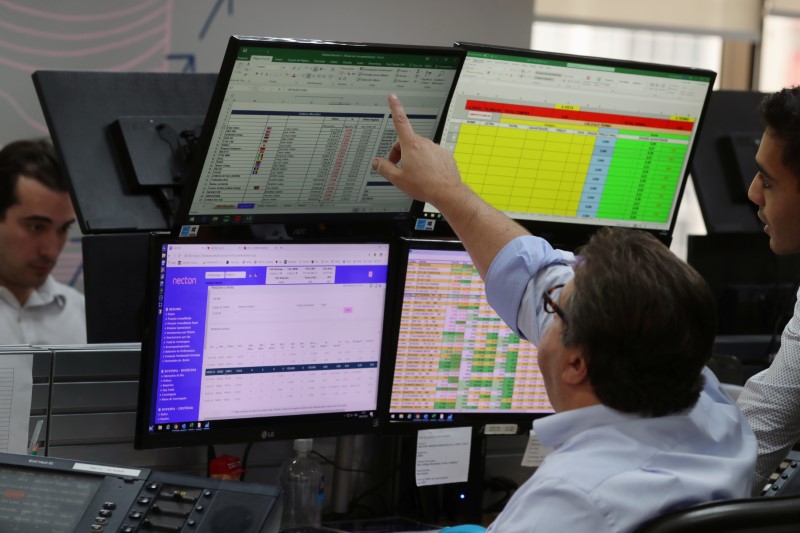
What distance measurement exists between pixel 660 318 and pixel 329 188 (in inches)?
29.1

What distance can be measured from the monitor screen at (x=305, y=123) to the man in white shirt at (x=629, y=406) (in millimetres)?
528

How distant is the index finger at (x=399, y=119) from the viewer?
1598mm

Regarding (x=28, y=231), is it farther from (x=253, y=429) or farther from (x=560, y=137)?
(x=560, y=137)

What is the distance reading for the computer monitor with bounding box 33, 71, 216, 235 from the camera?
68.2 inches

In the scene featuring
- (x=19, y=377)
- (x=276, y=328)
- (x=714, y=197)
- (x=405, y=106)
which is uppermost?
(x=714, y=197)

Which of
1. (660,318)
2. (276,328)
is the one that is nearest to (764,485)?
(660,318)

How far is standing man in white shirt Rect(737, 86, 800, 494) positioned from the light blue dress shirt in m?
0.46

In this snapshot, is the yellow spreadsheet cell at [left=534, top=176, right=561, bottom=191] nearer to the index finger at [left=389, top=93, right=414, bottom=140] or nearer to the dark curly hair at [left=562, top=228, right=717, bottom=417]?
the index finger at [left=389, top=93, right=414, bottom=140]

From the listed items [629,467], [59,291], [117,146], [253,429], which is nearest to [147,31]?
[59,291]

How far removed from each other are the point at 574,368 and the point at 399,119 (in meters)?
0.59

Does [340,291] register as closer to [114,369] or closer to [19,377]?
[114,369]

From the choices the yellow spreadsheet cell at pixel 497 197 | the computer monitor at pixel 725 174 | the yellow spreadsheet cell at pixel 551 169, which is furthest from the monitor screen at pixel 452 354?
the computer monitor at pixel 725 174

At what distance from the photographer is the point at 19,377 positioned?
5.16ft

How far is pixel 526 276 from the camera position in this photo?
1503 millimetres
